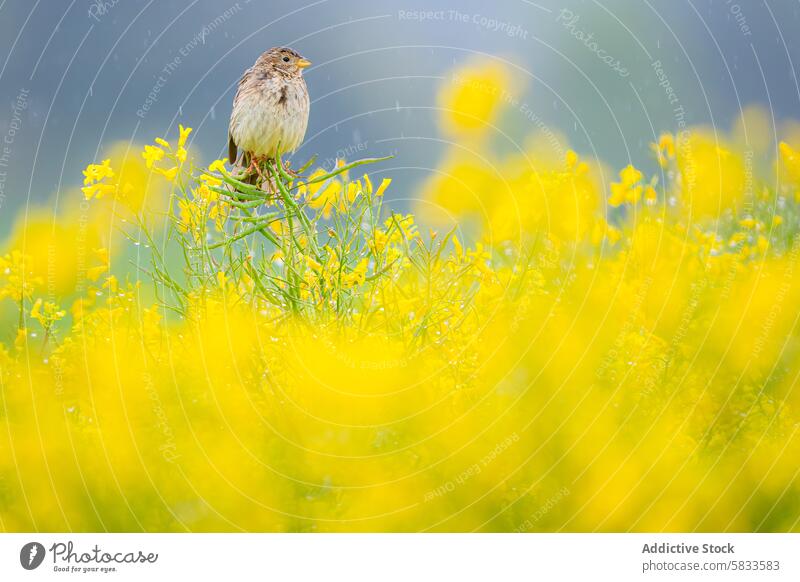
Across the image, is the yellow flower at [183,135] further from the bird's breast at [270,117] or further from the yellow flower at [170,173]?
the bird's breast at [270,117]

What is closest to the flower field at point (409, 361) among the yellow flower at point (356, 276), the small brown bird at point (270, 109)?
the yellow flower at point (356, 276)

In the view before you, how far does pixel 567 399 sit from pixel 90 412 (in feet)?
3.12

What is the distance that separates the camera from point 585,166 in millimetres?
2602

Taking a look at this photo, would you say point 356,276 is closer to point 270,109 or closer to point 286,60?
point 270,109

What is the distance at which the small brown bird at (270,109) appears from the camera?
3143 mm

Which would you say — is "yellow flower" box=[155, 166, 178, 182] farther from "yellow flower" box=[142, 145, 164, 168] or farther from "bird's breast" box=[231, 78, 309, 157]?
"bird's breast" box=[231, 78, 309, 157]

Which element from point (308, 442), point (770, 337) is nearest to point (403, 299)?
point (308, 442)

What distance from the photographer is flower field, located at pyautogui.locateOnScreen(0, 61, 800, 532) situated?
190 cm

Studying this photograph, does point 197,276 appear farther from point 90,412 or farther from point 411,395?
point 411,395

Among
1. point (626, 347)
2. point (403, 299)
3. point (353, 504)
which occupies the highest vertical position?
point (403, 299)
